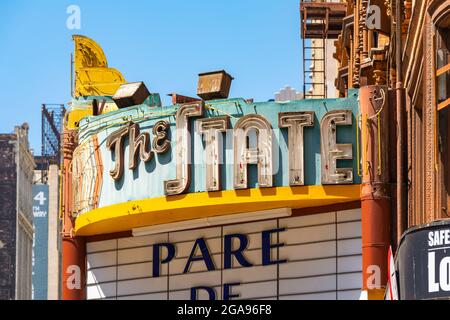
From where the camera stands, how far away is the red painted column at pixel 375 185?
3691cm

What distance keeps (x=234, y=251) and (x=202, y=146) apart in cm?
376

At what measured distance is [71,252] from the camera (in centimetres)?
4591

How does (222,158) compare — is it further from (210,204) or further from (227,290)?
(227,290)

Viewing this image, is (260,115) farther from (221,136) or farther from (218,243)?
(218,243)

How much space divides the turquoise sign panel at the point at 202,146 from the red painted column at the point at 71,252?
305 centimetres

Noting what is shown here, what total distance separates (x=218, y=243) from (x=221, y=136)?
4145mm

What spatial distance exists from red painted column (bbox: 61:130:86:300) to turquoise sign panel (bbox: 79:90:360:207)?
3050 mm

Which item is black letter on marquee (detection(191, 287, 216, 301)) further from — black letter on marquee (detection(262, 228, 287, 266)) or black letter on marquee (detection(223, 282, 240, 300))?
black letter on marquee (detection(262, 228, 287, 266))

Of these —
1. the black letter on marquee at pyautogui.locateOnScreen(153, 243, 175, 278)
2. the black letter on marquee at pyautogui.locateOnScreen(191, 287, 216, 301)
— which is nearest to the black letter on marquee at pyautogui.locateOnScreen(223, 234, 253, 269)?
the black letter on marquee at pyautogui.locateOnScreen(191, 287, 216, 301)

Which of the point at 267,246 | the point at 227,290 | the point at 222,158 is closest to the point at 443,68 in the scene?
the point at 222,158

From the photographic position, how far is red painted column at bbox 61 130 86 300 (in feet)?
150

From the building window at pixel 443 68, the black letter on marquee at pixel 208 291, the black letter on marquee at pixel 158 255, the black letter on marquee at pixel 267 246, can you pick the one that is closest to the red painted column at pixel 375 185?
the black letter on marquee at pixel 267 246

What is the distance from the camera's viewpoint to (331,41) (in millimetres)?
71875
